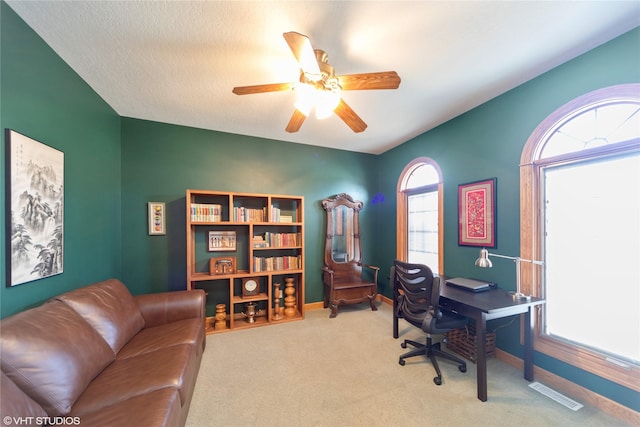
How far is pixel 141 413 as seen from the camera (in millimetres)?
1075

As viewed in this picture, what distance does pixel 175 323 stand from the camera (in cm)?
214

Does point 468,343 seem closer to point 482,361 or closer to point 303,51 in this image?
point 482,361

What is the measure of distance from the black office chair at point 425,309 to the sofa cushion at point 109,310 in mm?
2399

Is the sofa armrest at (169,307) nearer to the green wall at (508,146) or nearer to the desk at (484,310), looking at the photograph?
the desk at (484,310)

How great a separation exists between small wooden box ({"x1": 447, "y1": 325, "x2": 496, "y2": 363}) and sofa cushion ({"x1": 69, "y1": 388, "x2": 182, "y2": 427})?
244cm

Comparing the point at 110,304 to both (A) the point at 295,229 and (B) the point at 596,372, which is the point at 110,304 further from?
(B) the point at 596,372

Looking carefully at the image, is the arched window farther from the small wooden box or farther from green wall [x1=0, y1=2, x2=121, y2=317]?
green wall [x1=0, y1=2, x2=121, y2=317]

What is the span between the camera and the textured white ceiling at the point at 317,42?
4.72 feet

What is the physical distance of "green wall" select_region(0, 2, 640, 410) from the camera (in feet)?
5.28

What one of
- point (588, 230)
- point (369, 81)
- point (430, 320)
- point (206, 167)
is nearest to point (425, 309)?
point (430, 320)

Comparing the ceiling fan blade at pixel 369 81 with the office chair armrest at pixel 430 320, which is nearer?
the ceiling fan blade at pixel 369 81

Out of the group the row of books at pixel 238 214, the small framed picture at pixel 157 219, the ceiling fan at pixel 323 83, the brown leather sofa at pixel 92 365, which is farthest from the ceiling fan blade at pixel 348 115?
the small framed picture at pixel 157 219

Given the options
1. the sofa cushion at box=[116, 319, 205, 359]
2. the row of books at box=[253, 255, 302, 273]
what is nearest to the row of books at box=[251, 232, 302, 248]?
the row of books at box=[253, 255, 302, 273]

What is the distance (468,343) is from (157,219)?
3933 mm
